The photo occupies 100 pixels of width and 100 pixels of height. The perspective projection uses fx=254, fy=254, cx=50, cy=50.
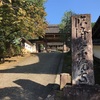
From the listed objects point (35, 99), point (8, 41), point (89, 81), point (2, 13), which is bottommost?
point (35, 99)

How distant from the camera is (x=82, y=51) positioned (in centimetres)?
1009

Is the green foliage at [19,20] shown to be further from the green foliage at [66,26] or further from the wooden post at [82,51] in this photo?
the wooden post at [82,51]

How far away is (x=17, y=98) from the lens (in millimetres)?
10781

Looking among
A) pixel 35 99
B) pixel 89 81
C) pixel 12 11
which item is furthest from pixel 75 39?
pixel 12 11

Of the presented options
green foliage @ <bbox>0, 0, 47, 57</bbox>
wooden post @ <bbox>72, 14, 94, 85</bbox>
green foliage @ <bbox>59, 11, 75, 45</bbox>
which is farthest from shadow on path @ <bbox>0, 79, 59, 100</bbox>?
green foliage @ <bbox>59, 11, 75, 45</bbox>

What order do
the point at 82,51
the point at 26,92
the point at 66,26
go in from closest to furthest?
the point at 82,51, the point at 26,92, the point at 66,26

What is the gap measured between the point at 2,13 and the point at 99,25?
7896mm

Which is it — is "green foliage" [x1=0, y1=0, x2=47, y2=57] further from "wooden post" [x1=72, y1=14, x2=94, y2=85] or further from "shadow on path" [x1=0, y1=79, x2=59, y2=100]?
"wooden post" [x1=72, y1=14, x2=94, y2=85]

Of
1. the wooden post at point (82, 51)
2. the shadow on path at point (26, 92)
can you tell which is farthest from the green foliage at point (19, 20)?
the wooden post at point (82, 51)

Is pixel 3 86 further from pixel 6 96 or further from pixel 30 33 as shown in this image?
pixel 30 33

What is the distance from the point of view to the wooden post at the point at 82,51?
32.8 feet

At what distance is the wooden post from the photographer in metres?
10.0

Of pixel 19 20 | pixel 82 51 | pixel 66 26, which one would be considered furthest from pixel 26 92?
pixel 66 26

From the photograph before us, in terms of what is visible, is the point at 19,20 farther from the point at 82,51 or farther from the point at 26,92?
the point at 82,51
